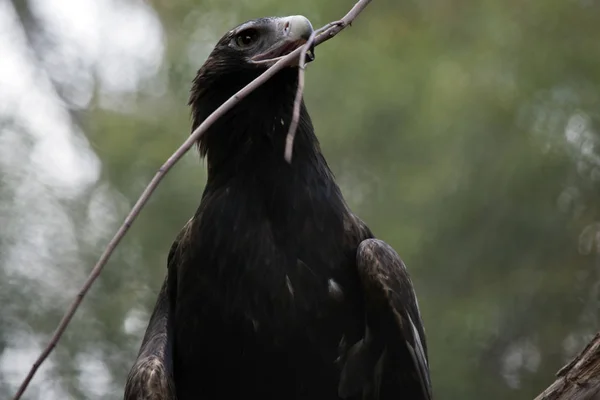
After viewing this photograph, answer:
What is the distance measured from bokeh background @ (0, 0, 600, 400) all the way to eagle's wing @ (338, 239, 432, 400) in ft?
8.06

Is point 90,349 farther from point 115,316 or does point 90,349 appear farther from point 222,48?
point 222,48

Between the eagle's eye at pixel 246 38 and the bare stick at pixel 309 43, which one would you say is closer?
the bare stick at pixel 309 43

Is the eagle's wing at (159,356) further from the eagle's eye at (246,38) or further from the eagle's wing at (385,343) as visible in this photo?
the eagle's eye at (246,38)

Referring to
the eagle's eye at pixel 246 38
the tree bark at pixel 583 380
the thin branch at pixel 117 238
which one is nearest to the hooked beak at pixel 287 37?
the eagle's eye at pixel 246 38

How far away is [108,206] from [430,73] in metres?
2.88

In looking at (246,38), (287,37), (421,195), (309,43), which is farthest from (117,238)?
(421,195)

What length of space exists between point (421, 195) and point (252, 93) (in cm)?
292

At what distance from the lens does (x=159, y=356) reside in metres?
4.94

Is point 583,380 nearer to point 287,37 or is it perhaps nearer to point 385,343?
point 385,343

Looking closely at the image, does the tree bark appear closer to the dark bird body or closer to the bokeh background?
the dark bird body

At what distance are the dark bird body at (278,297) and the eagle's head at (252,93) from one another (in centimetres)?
1

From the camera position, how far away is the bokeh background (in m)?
7.36

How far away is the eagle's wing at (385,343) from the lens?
4.80 meters

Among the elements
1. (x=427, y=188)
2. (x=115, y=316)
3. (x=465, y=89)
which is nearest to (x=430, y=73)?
(x=465, y=89)
